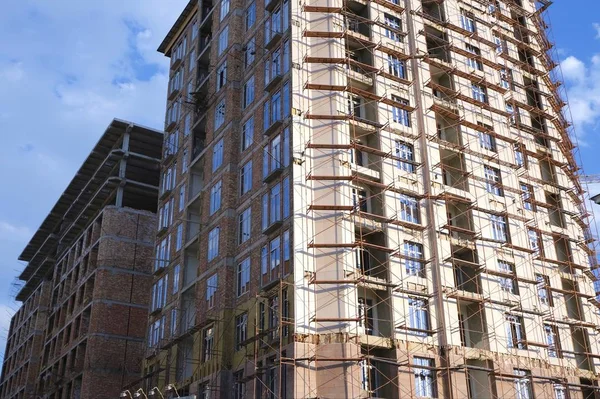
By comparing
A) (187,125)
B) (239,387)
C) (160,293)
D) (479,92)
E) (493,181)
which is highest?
(187,125)

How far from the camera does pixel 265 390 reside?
40.5 metres

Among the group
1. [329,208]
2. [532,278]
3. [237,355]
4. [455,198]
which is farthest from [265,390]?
[532,278]

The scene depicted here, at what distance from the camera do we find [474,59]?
55.2 m

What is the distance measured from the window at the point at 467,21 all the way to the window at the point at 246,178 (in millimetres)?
19951

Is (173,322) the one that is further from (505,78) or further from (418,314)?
(505,78)

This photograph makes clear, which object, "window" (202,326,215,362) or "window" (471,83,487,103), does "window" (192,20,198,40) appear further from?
"window" (202,326,215,362)

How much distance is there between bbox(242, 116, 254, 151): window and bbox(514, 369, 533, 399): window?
22388 mm

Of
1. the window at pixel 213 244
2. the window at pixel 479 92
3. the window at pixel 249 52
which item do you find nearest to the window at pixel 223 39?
the window at pixel 249 52

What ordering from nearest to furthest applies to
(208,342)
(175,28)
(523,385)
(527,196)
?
(523,385), (208,342), (527,196), (175,28)

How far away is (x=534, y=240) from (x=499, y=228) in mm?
3980

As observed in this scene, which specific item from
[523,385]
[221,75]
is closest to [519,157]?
[523,385]

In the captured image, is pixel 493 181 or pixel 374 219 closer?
pixel 374 219

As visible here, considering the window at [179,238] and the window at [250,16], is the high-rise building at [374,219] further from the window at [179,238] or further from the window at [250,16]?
the window at [179,238]

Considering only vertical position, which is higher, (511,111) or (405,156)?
(511,111)
